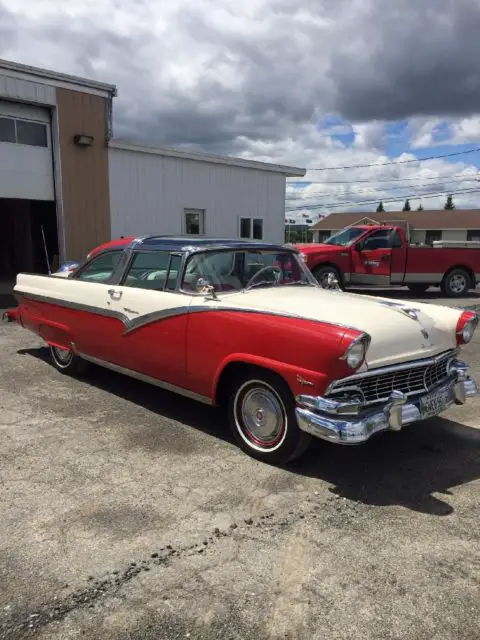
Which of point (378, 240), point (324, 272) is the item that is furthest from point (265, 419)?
point (378, 240)

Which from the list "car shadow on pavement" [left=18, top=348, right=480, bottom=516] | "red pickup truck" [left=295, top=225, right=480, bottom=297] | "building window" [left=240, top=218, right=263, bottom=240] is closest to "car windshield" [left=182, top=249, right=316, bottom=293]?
"car shadow on pavement" [left=18, top=348, right=480, bottom=516]

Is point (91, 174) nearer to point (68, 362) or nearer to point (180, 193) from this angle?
point (180, 193)

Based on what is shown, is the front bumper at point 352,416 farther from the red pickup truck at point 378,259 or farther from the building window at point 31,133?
the building window at point 31,133

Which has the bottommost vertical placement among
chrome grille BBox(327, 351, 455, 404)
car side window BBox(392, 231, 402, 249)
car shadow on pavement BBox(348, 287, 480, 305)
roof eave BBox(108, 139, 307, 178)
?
car shadow on pavement BBox(348, 287, 480, 305)

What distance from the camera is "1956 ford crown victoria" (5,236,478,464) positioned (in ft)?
11.3

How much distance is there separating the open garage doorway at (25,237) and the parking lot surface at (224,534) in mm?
11828

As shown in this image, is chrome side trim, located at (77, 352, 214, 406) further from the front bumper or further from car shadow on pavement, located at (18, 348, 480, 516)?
the front bumper

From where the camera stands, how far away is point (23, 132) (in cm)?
1335

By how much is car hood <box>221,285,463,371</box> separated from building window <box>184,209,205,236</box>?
1209 cm

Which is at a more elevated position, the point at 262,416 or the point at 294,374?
the point at 294,374

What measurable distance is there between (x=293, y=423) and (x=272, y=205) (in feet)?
50.1

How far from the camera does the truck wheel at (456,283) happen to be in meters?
14.0

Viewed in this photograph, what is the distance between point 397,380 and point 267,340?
0.96m

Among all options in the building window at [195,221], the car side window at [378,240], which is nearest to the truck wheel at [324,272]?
the car side window at [378,240]
